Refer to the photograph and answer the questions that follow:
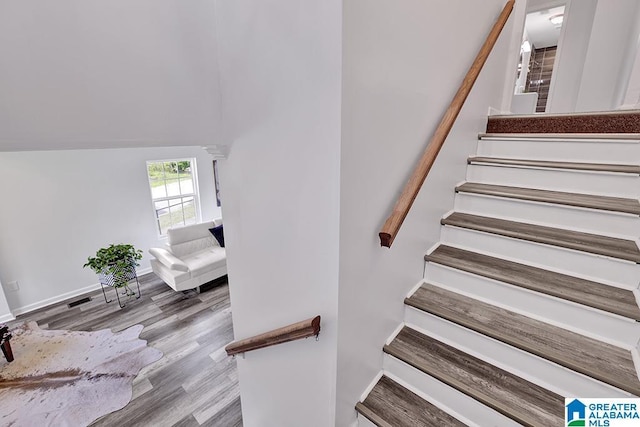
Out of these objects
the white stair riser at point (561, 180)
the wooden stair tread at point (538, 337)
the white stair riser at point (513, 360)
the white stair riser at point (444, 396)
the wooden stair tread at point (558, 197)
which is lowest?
the white stair riser at point (444, 396)

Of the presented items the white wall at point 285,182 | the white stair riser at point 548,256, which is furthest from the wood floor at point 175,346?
the white stair riser at point 548,256

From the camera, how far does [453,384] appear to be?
4.52 ft

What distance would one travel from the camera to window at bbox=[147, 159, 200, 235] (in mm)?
5477

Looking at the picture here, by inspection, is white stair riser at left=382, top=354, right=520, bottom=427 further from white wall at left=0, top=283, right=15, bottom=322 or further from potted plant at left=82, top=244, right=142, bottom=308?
white wall at left=0, top=283, right=15, bottom=322

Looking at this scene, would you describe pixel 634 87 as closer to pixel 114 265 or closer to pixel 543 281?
pixel 543 281

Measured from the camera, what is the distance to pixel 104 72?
47.1 inches

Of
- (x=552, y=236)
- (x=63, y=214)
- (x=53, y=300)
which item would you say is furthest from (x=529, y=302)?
(x=53, y=300)

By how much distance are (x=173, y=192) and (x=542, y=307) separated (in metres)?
5.92

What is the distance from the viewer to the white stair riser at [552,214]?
157 centimetres

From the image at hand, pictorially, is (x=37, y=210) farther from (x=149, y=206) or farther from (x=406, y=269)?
(x=406, y=269)

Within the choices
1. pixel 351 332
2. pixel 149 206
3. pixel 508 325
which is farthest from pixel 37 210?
pixel 508 325

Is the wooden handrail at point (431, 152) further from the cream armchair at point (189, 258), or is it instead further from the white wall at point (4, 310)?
the white wall at point (4, 310)

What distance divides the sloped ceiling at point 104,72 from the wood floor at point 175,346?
8.62ft

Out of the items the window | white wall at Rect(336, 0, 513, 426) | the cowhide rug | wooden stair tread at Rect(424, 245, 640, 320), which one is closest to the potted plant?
the cowhide rug
